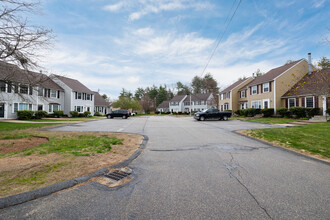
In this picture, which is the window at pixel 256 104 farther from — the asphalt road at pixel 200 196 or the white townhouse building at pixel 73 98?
the white townhouse building at pixel 73 98

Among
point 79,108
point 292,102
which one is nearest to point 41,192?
point 292,102

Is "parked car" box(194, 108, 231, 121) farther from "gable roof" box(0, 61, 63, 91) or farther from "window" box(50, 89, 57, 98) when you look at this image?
"window" box(50, 89, 57, 98)

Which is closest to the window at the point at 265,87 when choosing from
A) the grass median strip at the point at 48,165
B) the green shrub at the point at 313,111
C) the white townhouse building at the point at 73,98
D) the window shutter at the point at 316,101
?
the window shutter at the point at 316,101

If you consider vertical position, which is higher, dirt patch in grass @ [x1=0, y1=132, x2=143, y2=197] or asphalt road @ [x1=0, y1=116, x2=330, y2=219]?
dirt patch in grass @ [x1=0, y1=132, x2=143, y2=197]

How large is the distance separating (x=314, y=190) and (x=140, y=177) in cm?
355

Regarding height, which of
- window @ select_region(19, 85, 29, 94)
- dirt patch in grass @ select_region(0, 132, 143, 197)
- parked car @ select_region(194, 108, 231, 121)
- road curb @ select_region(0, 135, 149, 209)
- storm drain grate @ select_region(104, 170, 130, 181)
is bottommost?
storm drain grate @ select_region(104, 170, 130, 181)

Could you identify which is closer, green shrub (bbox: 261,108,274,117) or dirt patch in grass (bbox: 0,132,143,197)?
dirt patch in grass (bbox: 0,132,143,197)

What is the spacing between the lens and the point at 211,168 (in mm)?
4215

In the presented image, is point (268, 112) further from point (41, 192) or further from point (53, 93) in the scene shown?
point (53, 93)

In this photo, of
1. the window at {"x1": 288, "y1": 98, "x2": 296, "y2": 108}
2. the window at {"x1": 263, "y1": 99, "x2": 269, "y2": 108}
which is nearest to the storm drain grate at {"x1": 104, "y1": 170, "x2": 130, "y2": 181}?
the window at {"x1": 288, "y1": 98, "x2": 296, "y2": 108}

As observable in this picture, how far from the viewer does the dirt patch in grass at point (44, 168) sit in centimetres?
304

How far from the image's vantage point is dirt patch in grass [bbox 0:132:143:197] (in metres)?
3.04

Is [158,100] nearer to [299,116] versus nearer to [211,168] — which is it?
[299,116]

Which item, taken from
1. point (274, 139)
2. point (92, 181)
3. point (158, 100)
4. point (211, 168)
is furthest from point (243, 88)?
point (158, 100)
